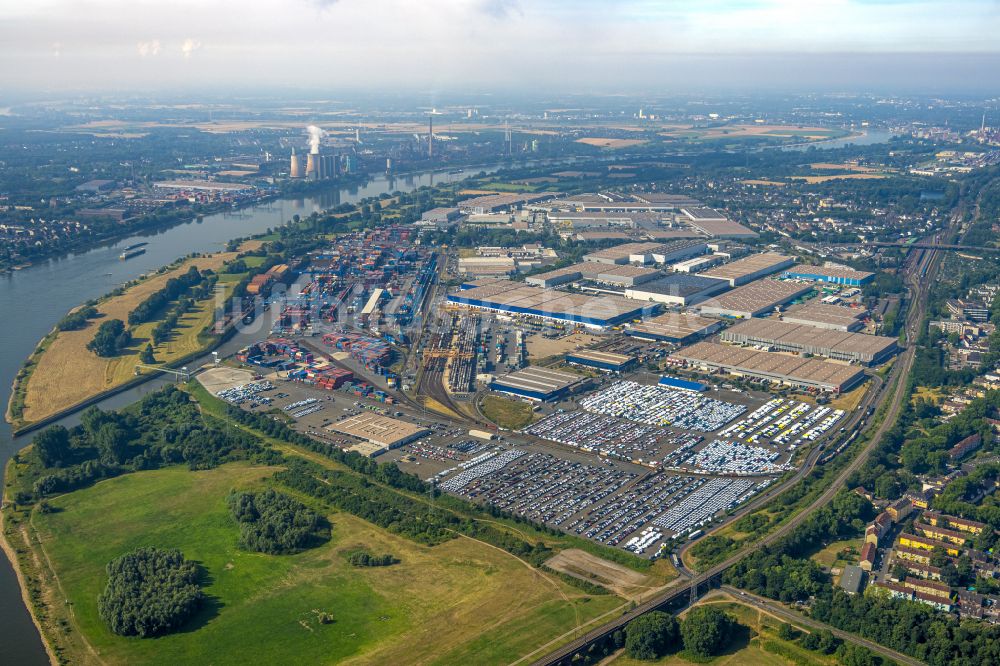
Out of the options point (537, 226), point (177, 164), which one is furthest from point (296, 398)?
point (177, 164)

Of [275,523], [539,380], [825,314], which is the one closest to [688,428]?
[539,380]

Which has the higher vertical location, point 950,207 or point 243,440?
point 950,207

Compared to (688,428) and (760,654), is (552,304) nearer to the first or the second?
(688,428)

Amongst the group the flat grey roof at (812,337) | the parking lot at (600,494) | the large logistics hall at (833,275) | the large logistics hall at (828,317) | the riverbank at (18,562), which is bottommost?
the riverbank at (18,562)

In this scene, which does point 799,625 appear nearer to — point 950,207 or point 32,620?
point 32,620

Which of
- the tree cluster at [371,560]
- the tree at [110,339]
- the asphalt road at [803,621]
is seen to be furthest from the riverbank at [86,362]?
the asphalt road at [803,621]

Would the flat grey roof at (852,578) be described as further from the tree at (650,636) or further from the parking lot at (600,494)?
the tree at (650,636)

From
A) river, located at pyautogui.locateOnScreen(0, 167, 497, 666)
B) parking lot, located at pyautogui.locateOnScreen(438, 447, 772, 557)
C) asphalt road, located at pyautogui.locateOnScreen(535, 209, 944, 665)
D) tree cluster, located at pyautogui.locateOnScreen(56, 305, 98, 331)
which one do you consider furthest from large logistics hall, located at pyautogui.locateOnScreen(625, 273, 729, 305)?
tree cluster, located at pyautogui.locateOnScreen(56, 305, 98, 331)
